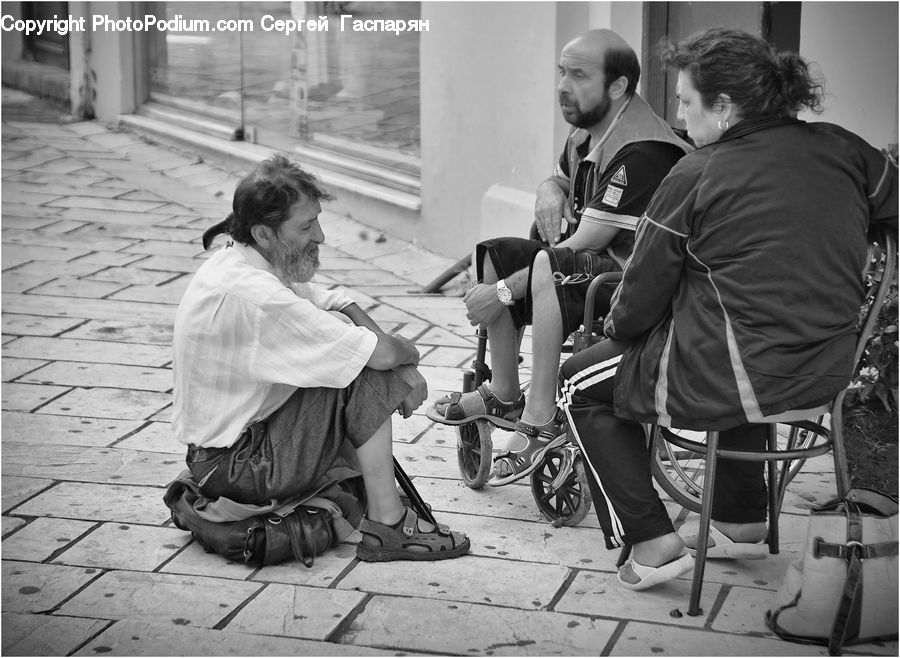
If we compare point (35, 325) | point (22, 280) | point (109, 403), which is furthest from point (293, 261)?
point (22, 280)

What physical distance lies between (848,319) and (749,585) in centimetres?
82

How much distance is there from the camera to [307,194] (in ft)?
11.1

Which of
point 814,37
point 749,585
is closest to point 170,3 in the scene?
point 814,37

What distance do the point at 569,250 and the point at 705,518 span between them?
41.6 inches

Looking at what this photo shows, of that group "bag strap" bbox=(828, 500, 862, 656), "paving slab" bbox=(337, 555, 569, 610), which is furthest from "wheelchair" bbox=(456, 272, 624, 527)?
"bag strap" bbox=(828, 500, 862, 656)

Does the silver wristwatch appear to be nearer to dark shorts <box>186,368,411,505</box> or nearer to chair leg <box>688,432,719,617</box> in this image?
dark shorts <box>186,368,411,505</box>

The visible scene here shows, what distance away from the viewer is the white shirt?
10.7 ft

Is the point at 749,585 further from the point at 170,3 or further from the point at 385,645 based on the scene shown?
the point at 170,3

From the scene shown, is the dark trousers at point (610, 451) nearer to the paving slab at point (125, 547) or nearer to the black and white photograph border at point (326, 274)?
the black and white photograph border at point (326, 274)

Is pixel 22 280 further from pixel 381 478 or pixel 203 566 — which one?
pixel 381 478

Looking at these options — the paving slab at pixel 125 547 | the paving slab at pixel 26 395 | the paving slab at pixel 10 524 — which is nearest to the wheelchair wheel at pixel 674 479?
the paving slab at pixel 125 547

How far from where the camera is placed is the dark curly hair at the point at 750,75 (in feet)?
9.46

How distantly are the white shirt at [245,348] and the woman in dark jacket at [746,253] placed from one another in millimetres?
787

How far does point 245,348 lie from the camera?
3.29 m
